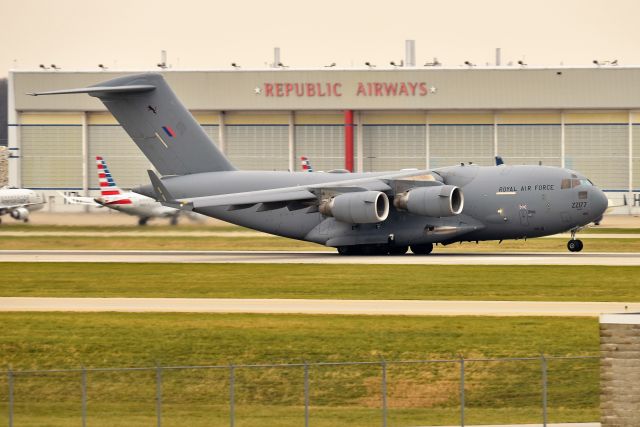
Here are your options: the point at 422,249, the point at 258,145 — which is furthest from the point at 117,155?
the point at 422,249

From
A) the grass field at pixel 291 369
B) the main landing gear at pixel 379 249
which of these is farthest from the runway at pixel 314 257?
the grass field at pixel 291 369

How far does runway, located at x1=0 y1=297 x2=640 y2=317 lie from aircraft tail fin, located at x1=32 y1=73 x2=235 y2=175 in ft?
57.3

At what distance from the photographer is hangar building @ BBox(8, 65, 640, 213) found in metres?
102

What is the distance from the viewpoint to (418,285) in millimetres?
43688

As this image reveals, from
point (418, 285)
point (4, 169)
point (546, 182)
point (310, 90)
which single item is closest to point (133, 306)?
point (418, 285)

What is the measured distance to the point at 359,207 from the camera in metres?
53.6

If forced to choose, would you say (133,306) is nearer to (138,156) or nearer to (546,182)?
(546,182)

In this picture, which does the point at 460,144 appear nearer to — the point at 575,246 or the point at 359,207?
the point at 575,246

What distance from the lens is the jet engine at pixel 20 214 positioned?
72494mm

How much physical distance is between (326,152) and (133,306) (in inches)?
2685

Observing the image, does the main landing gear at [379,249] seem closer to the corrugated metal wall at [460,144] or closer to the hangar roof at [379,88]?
the hangar roof at [379,88]

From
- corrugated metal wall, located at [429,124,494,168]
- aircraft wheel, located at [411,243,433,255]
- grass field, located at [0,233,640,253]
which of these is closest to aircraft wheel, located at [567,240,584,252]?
grass field, located at [0,233,640,253]

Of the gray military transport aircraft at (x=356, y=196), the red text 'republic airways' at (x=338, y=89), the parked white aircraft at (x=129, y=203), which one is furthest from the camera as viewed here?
the red text 'republic airways' at (x=338, y=89)

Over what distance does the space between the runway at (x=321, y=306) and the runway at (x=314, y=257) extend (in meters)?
11.7
